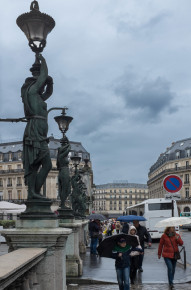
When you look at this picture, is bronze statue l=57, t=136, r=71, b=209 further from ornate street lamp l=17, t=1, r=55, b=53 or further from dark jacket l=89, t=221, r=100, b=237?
dark jacket l=89, t=221, r=100, b=237

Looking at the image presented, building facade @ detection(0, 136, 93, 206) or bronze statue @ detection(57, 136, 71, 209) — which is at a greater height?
building facade @ detection(0, 136, 93, 206)

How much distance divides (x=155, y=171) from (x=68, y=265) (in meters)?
120

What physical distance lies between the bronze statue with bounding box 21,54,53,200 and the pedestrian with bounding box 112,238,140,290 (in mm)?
2609

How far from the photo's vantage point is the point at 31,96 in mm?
6508

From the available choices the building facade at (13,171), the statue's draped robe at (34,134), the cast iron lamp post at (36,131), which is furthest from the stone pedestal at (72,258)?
the building facade at (13,171)

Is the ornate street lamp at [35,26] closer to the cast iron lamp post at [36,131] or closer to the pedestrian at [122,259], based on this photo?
the cast iron lamp post at [36,131]

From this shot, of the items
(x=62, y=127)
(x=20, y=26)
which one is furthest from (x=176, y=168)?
(x=20, y=26)

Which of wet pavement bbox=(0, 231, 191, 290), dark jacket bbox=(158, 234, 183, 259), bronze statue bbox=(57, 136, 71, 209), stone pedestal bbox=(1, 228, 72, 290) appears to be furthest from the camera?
bronze statue bbox=(57, 136, 71, 209)

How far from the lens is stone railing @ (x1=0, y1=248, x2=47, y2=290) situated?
356 cm

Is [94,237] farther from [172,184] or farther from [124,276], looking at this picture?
[124,276]

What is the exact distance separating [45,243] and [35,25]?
10.2ft

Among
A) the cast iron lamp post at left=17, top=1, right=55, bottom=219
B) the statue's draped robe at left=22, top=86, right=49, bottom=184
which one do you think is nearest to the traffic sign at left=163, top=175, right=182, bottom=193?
the cast iron lamp post at left=17, top=1, right=55, bottom=219

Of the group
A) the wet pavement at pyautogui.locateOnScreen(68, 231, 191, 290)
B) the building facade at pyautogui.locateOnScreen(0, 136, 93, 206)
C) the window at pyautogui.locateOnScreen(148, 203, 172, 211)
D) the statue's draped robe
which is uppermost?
the building facade at pyautogui.locateOnScreen(0, 136, 93, 206)

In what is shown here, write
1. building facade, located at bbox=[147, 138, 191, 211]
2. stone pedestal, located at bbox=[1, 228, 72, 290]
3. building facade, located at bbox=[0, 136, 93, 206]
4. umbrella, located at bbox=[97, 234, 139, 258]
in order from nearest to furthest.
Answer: stone pedestal, located at bbox=[1, 228, 72, 290], umbrella, located at bbox=[97, 234, 139, 258], building facade, located at bbox=[0, 136, 93, 206], building facade, located at bbox=[147, 138, 191, 211]
